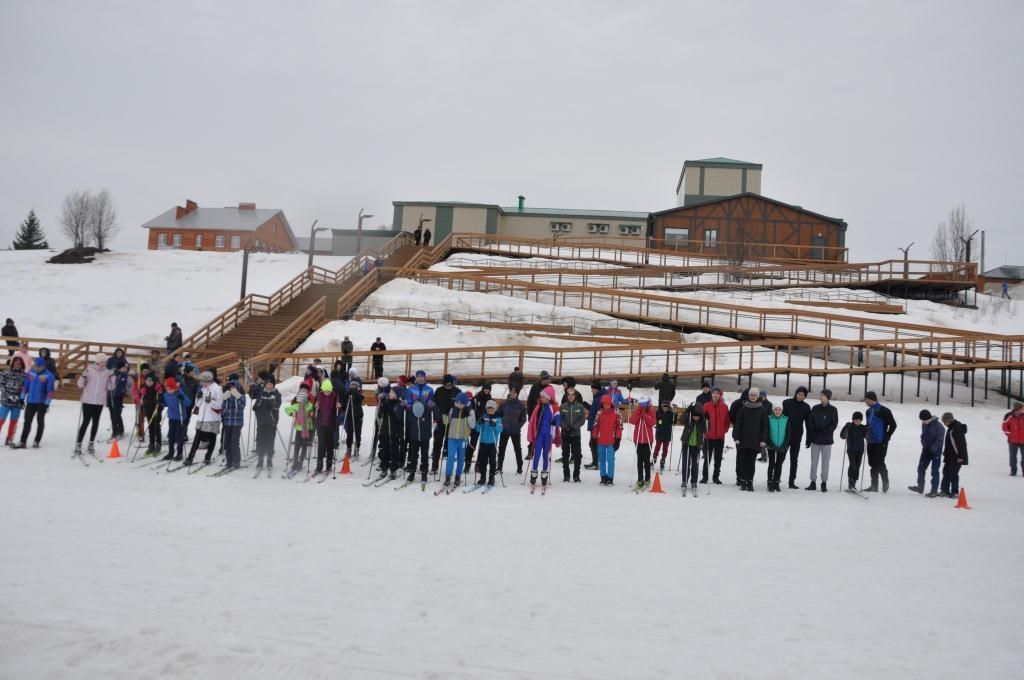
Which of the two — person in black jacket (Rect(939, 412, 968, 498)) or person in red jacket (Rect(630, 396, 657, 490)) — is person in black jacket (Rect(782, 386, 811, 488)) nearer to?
person in black jacket (Rect(939, 412, 968, 498))

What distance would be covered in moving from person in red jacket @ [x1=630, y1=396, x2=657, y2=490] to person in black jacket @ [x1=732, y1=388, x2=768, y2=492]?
1393 millimetres

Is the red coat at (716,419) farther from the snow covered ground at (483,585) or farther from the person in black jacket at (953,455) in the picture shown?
the person in black jacket at (953,455)

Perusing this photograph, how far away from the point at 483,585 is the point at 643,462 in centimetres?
536

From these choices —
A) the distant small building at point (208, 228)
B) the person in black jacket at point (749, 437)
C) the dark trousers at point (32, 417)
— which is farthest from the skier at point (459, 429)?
the distant small building at point (208, 228)

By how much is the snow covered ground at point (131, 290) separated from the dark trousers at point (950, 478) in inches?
913

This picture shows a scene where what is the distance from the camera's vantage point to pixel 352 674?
14.1 feet

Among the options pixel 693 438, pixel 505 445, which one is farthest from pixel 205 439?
pixel 693 438

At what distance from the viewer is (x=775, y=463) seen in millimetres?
10578

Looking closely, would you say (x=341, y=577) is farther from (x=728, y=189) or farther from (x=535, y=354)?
(x=728, y=189)

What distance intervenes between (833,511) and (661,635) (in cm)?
521

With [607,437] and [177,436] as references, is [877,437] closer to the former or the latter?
[607,437]

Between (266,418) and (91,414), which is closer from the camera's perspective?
(266,418)

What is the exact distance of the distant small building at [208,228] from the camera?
64750 mm

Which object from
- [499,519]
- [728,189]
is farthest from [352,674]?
[728,189]
